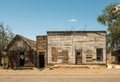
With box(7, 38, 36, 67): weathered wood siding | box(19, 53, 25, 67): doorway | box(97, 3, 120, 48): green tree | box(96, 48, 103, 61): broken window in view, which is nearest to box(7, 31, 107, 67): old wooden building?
box(96, 48, 103, 61): broken window

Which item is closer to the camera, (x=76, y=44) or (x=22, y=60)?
(x=76, y=44)

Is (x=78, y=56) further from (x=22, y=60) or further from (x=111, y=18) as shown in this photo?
(x=111, y=18)

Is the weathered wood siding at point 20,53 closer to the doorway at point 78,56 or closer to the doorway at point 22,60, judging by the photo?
the doorway at point 22,60

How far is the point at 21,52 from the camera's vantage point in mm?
39875

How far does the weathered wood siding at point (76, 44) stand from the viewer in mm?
37344

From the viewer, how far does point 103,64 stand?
37.2 metres

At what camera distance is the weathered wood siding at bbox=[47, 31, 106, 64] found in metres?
37.3

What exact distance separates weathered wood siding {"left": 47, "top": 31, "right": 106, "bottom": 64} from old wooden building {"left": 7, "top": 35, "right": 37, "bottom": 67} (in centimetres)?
315

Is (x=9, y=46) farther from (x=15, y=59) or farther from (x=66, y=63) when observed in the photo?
(x=66, y=63)

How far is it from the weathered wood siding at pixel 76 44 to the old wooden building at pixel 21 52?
10.4ft

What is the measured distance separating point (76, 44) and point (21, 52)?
8612mm

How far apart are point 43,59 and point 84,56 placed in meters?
6.45

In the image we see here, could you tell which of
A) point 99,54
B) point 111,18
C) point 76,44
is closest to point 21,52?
point 76,44

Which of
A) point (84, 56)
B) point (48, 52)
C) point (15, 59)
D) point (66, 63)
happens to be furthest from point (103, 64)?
point (15, 59)
